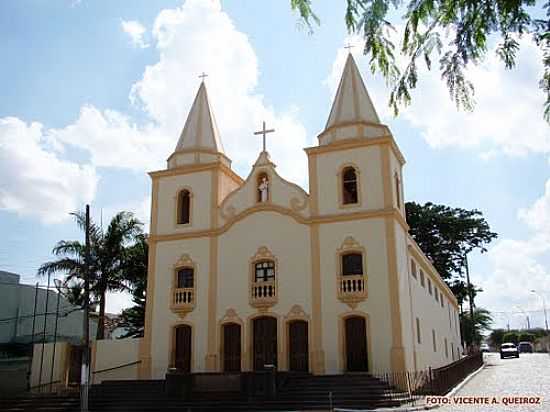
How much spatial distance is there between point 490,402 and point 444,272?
97.8 feet

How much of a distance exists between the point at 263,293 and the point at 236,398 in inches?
201

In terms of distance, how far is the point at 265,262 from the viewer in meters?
23.3

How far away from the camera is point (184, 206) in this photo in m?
26.0

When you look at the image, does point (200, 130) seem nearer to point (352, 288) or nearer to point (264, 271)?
point (264, 271)

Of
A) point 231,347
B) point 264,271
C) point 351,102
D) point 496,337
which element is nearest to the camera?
point 231,347

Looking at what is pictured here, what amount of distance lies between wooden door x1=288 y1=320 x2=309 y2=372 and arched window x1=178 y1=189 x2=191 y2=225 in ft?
23.0

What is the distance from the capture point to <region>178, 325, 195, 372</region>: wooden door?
23269 millimetres

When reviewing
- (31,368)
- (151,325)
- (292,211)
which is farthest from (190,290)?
(31,368)

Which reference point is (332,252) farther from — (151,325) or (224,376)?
(151,325)

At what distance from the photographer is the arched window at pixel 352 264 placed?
21.8m

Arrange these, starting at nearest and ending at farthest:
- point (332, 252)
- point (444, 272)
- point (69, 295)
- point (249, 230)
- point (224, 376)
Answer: point (224, 376) → point (332, 252) → point (249, 230) → point (69, 295) → point (444, 272)

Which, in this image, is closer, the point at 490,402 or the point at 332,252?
the point at 490,402

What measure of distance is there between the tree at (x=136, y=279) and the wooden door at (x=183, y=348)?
21.5ft

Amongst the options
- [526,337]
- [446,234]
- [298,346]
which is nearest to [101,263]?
[298,346]
